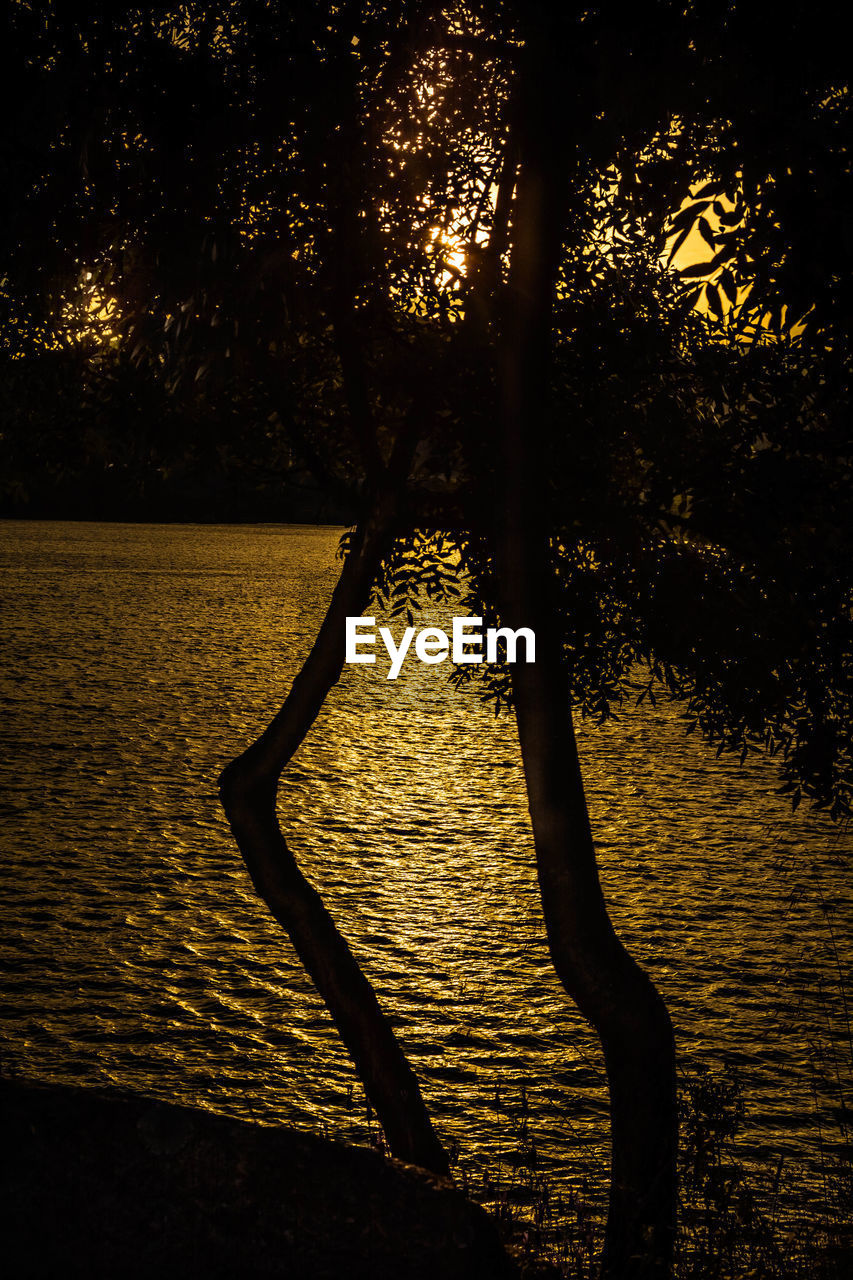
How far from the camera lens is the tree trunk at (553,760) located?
6223mm

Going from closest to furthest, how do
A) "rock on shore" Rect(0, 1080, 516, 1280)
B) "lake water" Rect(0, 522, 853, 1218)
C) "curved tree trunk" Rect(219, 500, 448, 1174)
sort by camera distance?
"rock on shore" Rect(0, 1080, 516, 1280) < "curved tree trunk" Rect(219, 500, 448, 1174) < "lake water" Rect(0, 522, 853, 1218)

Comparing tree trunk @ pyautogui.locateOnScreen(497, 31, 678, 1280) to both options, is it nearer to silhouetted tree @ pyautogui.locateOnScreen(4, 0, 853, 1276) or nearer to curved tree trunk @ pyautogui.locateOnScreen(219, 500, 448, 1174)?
silhouetted tree @ pyautogui.locateOnScreen(4, 0, 853, 1276)

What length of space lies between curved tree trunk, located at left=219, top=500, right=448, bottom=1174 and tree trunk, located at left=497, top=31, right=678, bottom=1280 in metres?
0.97

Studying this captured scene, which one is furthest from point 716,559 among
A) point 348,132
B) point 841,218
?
point 348,132

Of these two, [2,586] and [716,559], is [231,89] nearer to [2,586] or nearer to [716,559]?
[716,559]

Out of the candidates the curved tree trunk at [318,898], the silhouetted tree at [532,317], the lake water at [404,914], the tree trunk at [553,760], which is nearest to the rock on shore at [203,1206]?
the silhouetted tree at [532,317]

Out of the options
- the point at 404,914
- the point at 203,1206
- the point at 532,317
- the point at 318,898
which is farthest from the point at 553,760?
the point at 404,914

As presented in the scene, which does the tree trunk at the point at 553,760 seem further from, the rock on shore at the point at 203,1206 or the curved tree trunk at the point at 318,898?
the rock on shore at the point at 203,1206

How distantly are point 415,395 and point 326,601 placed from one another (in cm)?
4359

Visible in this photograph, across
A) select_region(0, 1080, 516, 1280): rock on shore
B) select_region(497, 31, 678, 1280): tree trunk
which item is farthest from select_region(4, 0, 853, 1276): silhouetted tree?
select_region(0, 1080, 516, 1280): rock on shore

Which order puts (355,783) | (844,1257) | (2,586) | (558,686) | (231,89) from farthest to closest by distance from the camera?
1. (2,586)
2. (355,783)
3. (231,89)
4. (558,686)
5. (844,1257)

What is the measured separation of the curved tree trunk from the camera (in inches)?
260

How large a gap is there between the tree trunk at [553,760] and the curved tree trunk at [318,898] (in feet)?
3.17

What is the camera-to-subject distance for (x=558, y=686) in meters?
6.44
